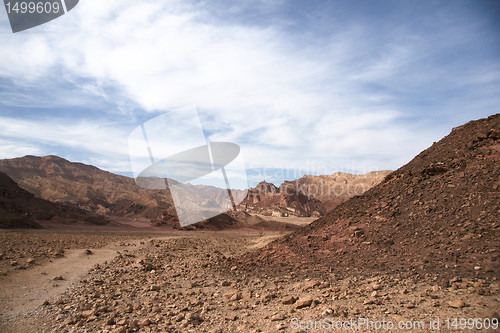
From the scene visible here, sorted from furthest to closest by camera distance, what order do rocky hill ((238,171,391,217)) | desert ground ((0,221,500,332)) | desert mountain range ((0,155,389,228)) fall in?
rocky hill ((238,171,391,217)), desert mountain range ((0,155,389,228)), desert ground ((0,221,500,332))

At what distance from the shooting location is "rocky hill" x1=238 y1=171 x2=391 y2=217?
3157 inches

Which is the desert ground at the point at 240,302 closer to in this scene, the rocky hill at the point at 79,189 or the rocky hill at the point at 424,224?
the rocky hill at the point at 424,224

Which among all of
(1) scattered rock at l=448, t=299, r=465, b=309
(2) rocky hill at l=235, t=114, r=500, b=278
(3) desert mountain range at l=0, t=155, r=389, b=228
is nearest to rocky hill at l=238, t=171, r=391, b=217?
(3) desert mountain range at l=0, t=155, r=389, b=228

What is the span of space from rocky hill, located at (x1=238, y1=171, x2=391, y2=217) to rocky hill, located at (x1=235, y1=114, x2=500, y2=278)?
64.0 meters

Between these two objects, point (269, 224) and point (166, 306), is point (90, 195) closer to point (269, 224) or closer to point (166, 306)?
point (269, 224)

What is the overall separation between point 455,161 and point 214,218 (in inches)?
1645

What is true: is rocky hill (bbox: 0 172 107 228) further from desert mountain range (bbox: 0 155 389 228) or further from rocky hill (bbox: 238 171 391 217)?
rocky hill (bbox: 238 171 391 217)

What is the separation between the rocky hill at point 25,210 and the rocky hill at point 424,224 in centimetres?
3070

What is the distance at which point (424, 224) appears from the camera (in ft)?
26.3

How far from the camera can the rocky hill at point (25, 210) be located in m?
30.5

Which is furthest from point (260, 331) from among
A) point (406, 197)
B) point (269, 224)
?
point (269, 224)

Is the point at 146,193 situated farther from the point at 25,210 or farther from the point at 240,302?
the point at 240,302

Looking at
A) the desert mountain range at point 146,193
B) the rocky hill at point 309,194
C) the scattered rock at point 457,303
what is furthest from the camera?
the rocky hill at point 309,194

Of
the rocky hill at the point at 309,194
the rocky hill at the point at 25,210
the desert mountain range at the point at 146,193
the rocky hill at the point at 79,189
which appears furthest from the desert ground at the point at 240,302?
the rocky hill at the point at 309,194
